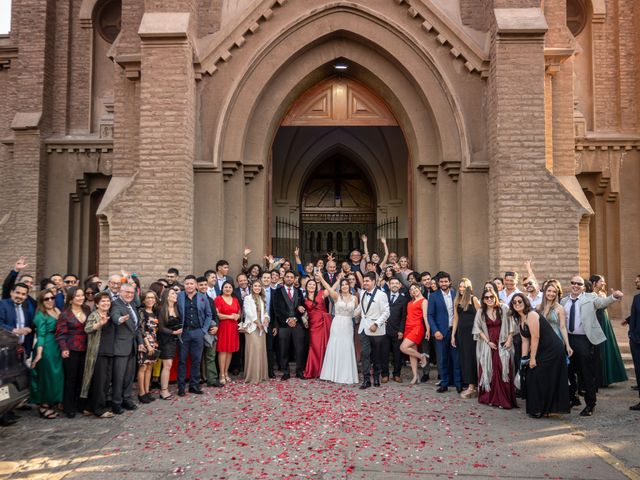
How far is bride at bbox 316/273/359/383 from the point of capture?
877 centimetres

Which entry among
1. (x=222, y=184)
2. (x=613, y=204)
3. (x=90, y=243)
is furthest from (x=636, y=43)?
(x=90, y=243)

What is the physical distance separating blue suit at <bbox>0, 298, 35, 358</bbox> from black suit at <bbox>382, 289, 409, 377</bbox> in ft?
18.1

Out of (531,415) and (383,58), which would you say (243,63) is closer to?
(383,58)

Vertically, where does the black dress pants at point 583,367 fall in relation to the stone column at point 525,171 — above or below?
below

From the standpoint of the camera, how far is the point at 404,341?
874 centimetres

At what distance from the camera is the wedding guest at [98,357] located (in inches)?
267

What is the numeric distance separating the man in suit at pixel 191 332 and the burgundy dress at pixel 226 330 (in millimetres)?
503

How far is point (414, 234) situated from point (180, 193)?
18.2ft

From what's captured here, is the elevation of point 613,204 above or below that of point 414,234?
above

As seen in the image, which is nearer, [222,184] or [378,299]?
[378,299]

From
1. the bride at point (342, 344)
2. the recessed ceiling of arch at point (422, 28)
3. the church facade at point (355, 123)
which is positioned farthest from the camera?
the recessed ceiling of arch at point (422, 28)

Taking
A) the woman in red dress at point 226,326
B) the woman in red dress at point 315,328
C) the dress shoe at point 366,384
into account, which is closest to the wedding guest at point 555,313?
the dress shoe at point 366,384

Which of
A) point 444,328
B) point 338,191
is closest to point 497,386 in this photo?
point 444,328

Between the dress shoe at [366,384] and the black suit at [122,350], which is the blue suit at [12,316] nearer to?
the black suit at [122,350]
